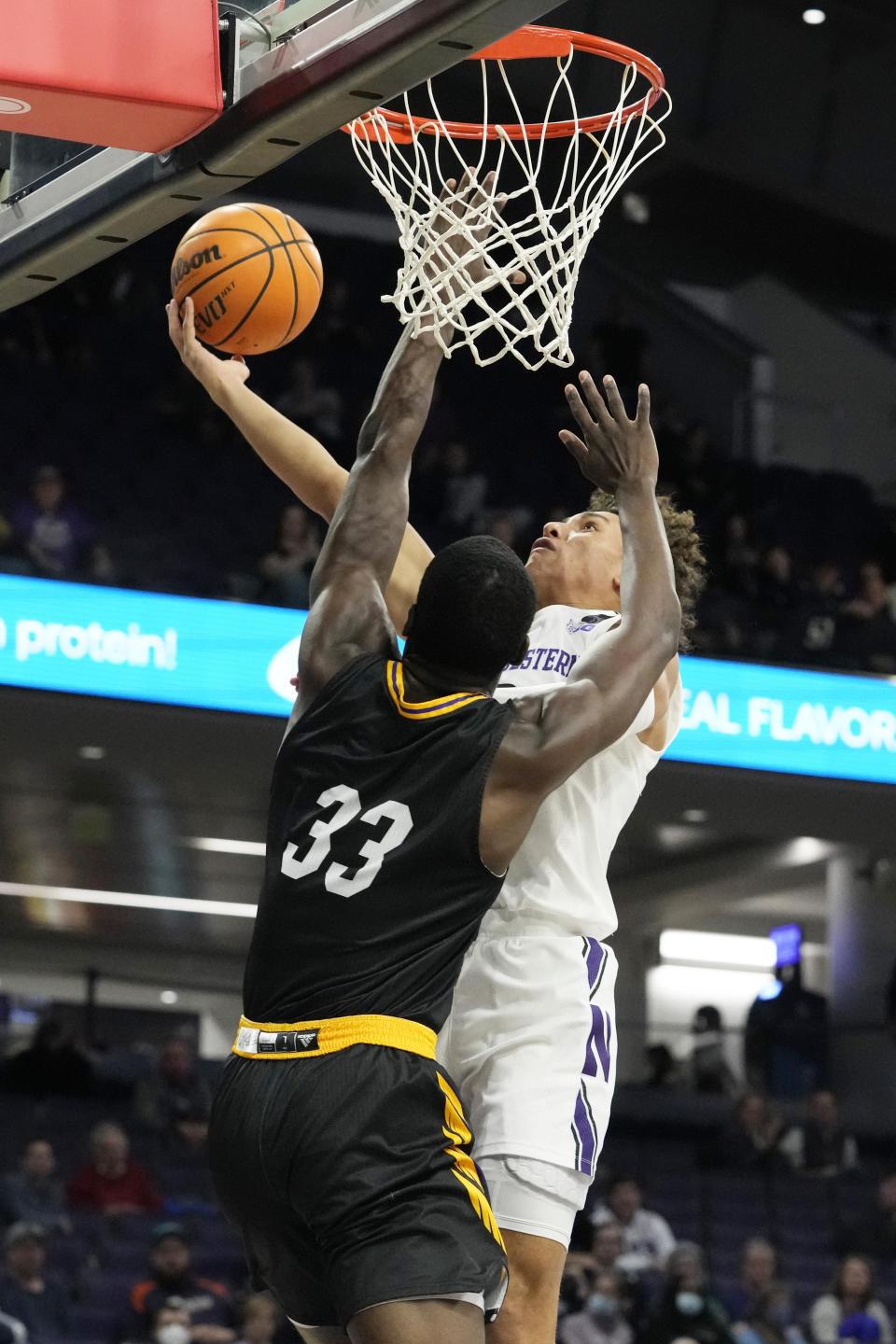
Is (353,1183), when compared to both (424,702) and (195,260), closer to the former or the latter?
(424,702)

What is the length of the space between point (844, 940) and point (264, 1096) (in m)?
12.7

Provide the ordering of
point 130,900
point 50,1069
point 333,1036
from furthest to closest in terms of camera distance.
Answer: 1. point 130,900
2. point 50,1069
3. point 333,1036

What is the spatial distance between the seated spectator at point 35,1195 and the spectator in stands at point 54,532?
3.18m

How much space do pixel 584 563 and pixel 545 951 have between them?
0.74 m

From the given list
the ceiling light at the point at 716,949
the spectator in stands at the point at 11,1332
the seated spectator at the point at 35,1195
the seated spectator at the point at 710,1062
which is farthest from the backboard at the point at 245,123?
the ceiling light at the point at 716,949

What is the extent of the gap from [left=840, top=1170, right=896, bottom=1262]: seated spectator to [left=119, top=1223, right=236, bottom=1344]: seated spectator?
441 centimetres

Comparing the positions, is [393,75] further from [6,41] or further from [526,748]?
[526,748]

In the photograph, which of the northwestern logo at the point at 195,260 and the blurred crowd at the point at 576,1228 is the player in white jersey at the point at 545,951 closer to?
the northwestern logo at the point at 195,260

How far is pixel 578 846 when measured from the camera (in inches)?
126

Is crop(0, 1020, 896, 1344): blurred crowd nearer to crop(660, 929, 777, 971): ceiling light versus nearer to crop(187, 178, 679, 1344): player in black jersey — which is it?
crop(660, 929, 777, 971): ceiling light

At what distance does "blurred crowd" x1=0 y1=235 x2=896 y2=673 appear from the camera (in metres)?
11.6

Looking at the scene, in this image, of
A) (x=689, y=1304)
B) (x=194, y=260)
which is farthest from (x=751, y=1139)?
(x=194, y=260)

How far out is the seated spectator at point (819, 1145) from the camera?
41.5ft

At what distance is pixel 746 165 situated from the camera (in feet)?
50.5
